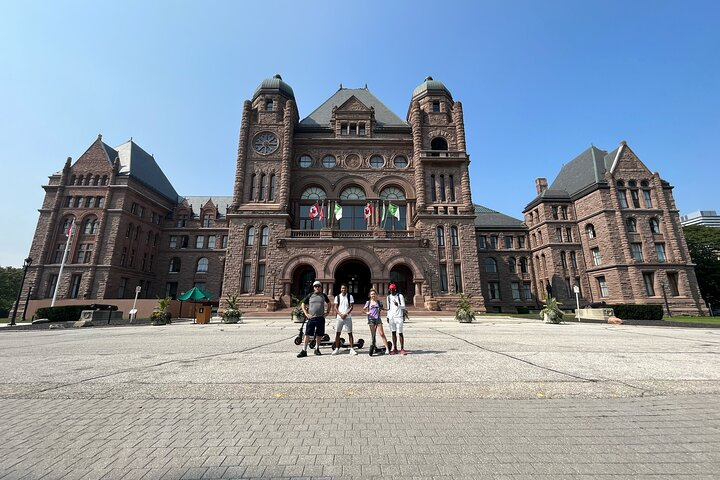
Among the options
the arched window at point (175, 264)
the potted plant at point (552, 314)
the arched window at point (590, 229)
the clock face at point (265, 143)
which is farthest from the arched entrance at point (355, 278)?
the arched window at point (590, 229)

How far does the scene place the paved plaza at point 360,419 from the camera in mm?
2389

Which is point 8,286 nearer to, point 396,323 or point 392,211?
point 392,211

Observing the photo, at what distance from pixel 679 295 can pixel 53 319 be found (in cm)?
5920

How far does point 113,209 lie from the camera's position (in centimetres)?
3866

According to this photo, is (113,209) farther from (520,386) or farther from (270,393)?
(520,386)

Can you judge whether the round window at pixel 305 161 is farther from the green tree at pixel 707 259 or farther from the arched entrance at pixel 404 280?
the green tree at pixel 707 259

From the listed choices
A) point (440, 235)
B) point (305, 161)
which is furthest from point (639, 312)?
point (305, 161)

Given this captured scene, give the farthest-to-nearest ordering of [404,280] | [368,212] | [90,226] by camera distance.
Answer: [90,226] → [404,280] → [368,212]

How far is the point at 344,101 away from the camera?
40.1 meters

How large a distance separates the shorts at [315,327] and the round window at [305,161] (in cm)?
2942

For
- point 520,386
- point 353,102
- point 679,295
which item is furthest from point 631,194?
point 520,386

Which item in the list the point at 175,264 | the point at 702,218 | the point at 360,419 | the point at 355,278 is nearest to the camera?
the point at 360,419

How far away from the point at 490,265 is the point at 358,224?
22.9 meters

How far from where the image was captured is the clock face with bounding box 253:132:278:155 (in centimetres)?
3309
